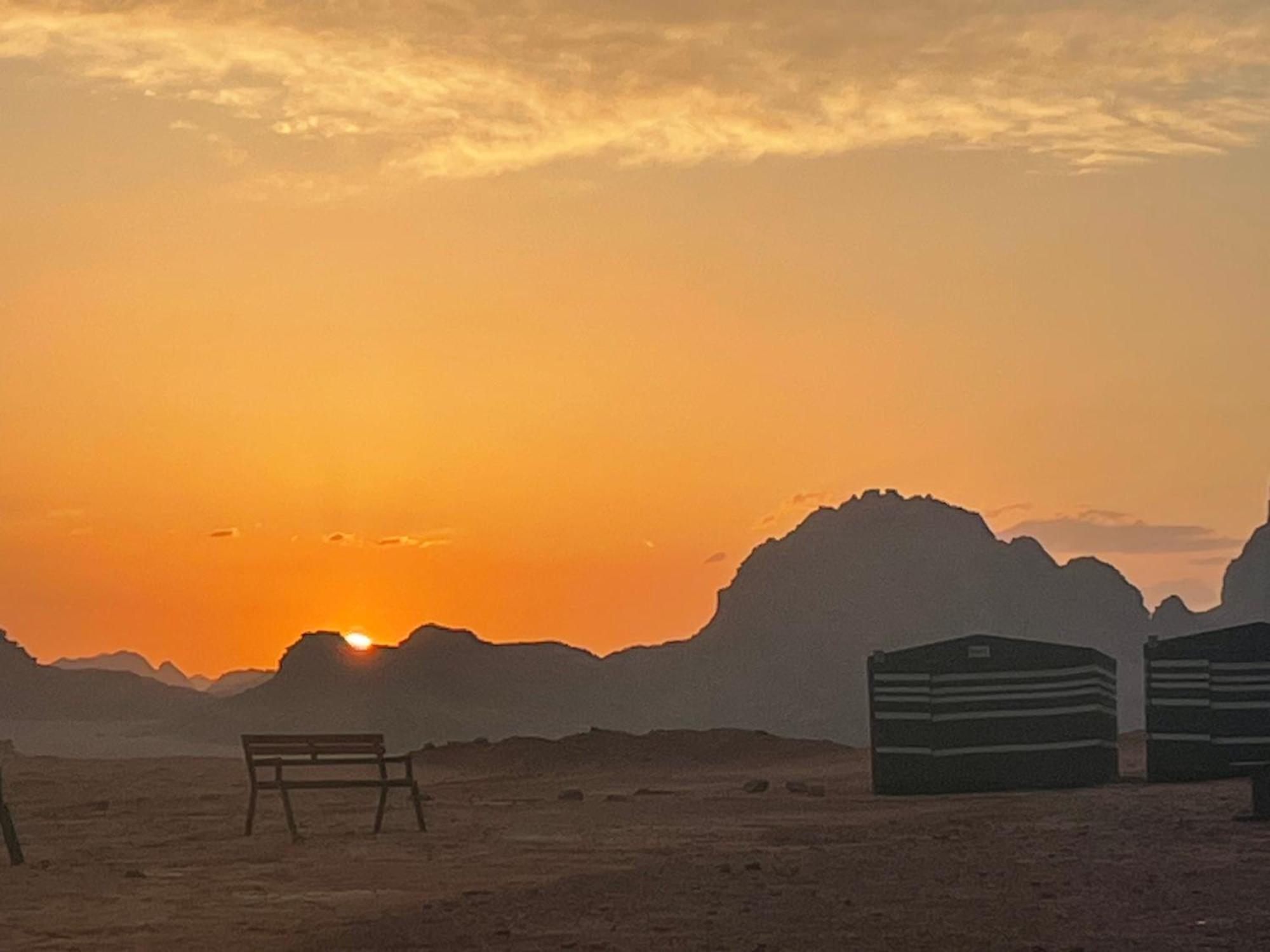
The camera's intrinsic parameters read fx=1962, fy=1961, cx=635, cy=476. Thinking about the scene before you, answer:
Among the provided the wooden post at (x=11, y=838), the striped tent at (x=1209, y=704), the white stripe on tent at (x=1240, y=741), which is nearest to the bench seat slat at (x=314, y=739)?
the wooden post at (x=11, y=838)

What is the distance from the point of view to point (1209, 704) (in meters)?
29.7

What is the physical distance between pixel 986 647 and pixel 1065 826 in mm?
A: 9656

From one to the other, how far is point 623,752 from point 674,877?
33940 mm

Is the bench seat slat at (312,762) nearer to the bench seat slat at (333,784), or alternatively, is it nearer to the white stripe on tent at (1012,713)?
the bench seat slat at (333,784)

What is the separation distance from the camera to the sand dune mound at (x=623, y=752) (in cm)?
4709

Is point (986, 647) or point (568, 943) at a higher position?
point (986, 647)

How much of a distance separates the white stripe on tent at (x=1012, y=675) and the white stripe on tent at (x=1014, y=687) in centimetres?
10

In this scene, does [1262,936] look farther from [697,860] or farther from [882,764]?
[882,764]

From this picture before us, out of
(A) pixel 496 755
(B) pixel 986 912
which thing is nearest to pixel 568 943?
(B) pixel 986 912

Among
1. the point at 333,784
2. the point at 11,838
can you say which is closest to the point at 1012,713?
the point at 333,784

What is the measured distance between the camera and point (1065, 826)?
1983 cm

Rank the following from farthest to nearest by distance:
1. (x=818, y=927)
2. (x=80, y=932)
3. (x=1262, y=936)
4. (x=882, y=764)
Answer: (x=882, y=764)
(x=80, y=932)
(x=818, y=927)
(x=1262, y=936)

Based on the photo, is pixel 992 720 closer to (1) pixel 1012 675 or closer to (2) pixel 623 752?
(1) pixel 1012 675

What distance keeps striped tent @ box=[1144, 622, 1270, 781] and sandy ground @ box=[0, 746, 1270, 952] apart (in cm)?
170
